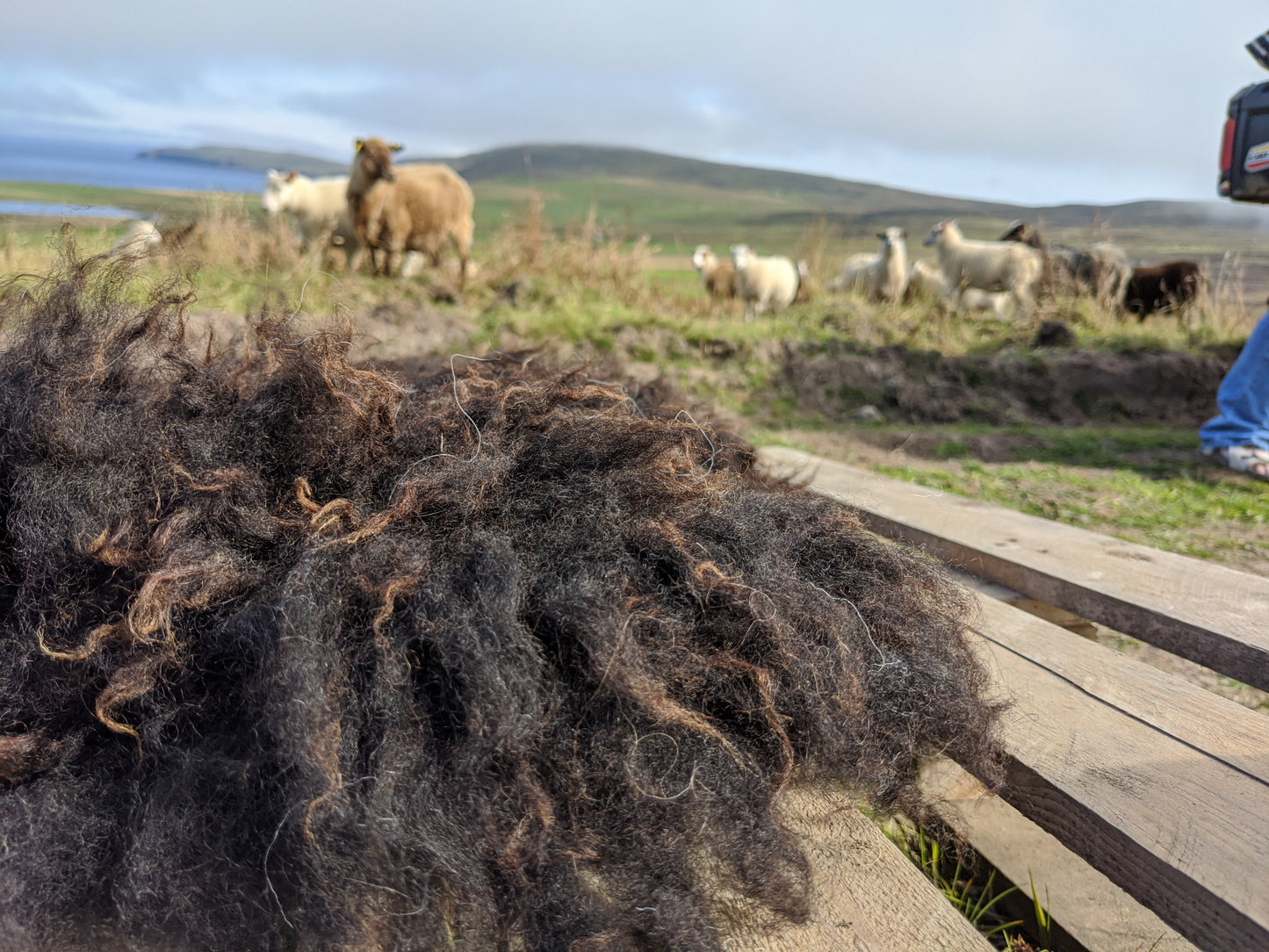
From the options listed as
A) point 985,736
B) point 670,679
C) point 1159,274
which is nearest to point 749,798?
point 670,679

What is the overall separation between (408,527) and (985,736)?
2.81 feet

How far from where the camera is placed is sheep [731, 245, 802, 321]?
983 centimetres

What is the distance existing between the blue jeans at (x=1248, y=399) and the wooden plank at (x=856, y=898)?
11.8 ft

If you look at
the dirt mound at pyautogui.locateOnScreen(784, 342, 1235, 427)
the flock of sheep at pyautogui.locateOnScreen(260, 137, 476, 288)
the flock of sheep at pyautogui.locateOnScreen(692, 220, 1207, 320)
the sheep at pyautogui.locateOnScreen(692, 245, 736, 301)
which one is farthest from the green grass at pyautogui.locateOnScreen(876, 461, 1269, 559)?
the sheep at pyautogui.locateOnScreen(692, 245, 736, 301)

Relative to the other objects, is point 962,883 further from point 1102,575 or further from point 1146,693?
point 1102,575

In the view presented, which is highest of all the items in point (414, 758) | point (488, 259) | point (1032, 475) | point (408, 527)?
point (488, 259)

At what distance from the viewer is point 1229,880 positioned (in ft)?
2.71

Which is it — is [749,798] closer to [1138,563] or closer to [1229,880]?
[1229,880]

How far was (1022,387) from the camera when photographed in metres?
6.29

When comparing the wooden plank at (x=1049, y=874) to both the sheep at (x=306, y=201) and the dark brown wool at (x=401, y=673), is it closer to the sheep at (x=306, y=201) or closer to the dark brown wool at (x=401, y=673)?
the dark brown wool at (x=401, y=673)

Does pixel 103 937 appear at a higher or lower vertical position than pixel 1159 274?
lower

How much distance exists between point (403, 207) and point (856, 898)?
7.74m

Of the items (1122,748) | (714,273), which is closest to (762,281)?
(714,273)

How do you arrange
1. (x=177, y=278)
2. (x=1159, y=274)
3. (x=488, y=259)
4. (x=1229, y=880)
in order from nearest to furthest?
1. (x=1229, y=880)
2. (x=177, y=278)
3. (x=488, y=259)
4. (x=1159, y=274)
